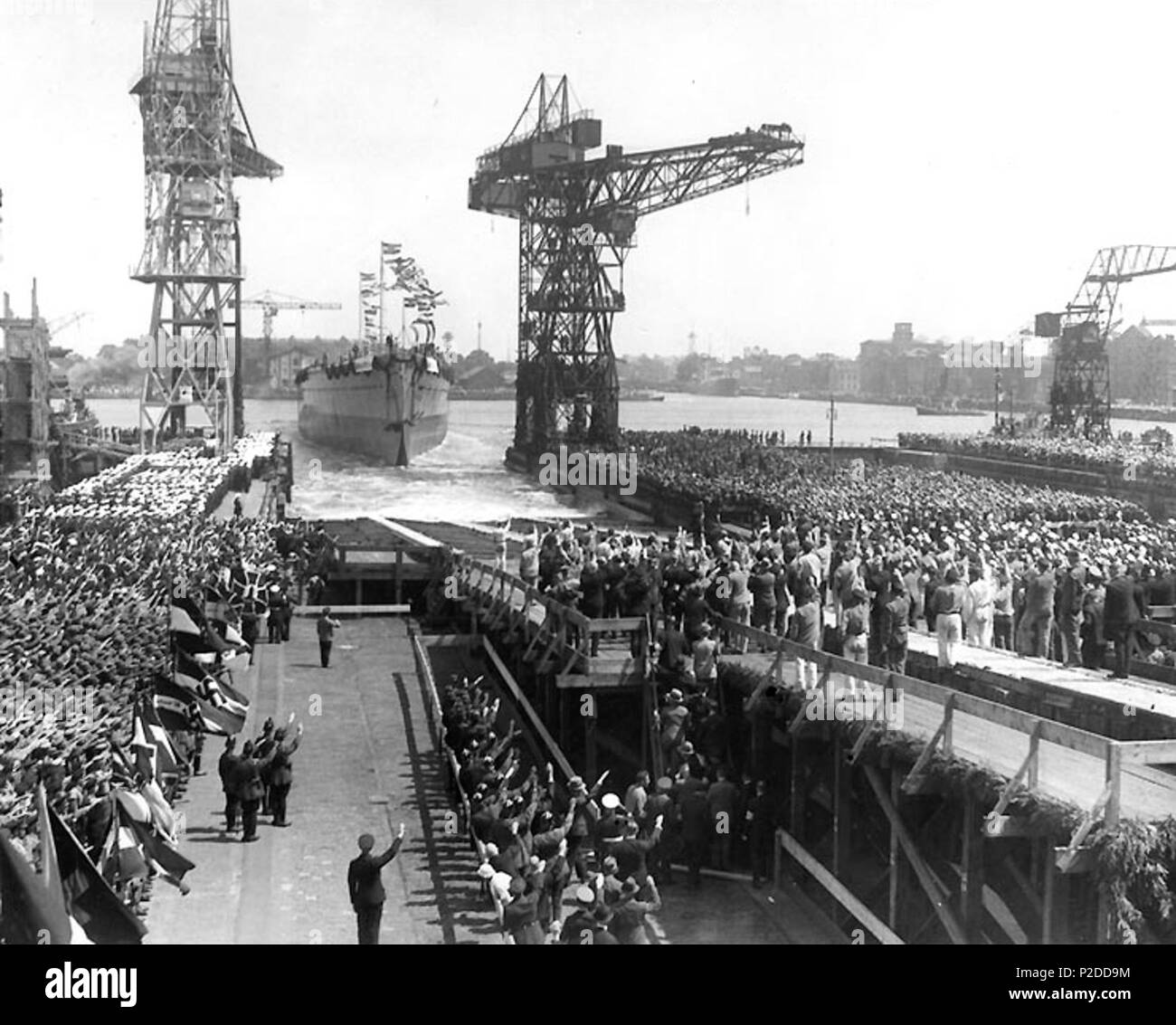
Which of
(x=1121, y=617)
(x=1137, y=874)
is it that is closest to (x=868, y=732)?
(x=1137, y=874)

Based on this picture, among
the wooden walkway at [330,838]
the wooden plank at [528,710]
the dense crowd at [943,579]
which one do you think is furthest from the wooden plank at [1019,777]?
the wooden plank at [528,710]

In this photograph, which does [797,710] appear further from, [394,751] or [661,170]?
[661,170]

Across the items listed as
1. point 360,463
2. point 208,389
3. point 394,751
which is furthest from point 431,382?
point 394,751

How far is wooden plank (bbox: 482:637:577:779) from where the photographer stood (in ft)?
63.3

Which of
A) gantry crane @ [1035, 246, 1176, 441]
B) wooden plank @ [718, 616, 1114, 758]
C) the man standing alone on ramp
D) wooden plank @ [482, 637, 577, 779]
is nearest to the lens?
wooden plank @ [718, 616, 1114, 758]

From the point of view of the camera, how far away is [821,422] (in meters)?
129

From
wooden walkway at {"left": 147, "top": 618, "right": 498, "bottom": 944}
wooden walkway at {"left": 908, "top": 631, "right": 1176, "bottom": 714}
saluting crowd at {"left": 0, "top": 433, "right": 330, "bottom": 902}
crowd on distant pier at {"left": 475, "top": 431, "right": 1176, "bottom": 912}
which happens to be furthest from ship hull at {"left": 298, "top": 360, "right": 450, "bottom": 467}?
wooden walkway at {"left": 908, "top": 631, "right": 1176, "bottom": 714}

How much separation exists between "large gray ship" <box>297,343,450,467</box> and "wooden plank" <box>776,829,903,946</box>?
2193 inches

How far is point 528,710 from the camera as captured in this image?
21734 mm

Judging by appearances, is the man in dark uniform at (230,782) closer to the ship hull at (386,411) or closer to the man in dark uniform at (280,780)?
the man in dark uniform at (280,780)

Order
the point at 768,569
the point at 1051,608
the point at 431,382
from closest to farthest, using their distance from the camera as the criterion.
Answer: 1. the point at 1051,608
2. the point at 768,569
3. the point at 431,382

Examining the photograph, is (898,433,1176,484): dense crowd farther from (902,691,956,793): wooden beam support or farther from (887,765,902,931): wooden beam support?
(902,691,956,793): wooden beam support

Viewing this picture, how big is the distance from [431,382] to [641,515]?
1155 inches

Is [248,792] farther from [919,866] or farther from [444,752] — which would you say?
[919,866]
